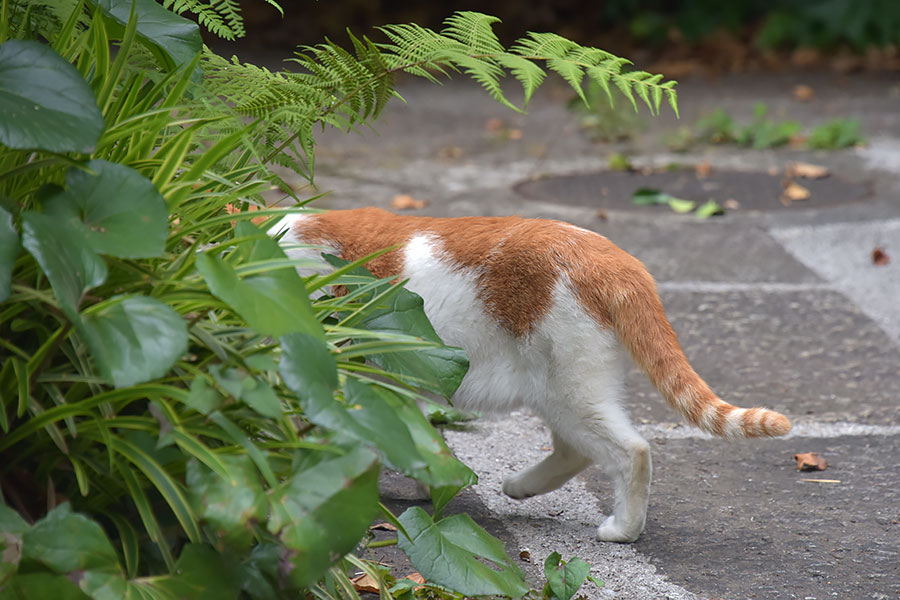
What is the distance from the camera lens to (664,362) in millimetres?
2516

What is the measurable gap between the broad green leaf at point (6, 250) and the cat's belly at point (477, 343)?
4.08ft

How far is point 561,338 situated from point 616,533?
49 centimetres

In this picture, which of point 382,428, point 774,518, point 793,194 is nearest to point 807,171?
point 793,194

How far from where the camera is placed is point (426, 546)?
6.39 feet

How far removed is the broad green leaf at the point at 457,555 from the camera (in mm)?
1903

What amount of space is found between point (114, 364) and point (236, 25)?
1.13 m

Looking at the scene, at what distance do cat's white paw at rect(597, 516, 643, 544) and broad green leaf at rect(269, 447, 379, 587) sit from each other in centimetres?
111

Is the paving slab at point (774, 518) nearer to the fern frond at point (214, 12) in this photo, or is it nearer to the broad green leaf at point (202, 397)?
the broad green leaf at point (202, 397)

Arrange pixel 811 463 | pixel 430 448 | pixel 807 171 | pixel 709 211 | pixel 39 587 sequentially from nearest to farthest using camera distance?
pixel 39 587, pixel 430 448, pixel 811 463, pixel 709 211, pixel 807 171

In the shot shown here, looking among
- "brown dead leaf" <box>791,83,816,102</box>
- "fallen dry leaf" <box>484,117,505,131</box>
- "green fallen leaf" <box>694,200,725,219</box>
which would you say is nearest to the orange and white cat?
"green fallen leaf" <box>694,200,725,219</box>

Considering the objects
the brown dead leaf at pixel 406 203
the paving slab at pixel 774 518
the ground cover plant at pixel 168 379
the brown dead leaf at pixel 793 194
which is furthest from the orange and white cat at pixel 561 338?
the brown dead leaf at pixel 793 194

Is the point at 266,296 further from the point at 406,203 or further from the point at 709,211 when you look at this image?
the point at 709,211

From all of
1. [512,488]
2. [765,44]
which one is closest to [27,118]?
[512,488]

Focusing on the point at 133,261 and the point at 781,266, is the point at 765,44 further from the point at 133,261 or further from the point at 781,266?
the point at 133,261
